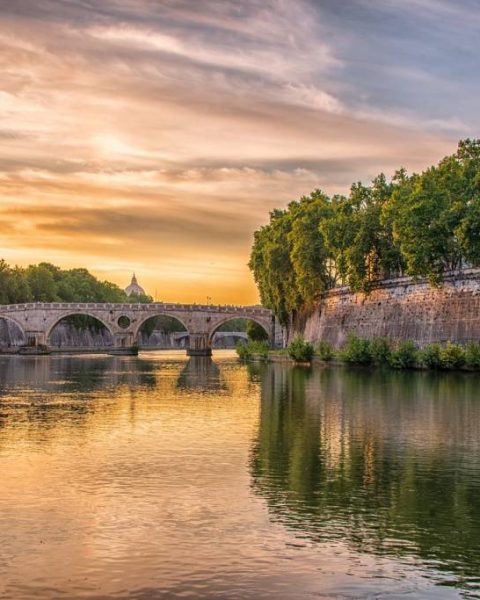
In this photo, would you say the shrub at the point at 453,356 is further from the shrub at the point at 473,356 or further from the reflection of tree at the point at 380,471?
the reflection of tree at the point at 380,471

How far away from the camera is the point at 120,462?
2283cm

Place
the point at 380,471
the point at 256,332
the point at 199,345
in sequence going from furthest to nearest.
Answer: the point at 199,345 < the point at 256,332 < the point at 380,471

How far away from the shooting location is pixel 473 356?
56000 millimetres

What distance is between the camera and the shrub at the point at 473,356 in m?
55.9

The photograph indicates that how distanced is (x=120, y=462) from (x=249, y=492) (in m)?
4.74

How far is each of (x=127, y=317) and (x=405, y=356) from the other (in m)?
71.4

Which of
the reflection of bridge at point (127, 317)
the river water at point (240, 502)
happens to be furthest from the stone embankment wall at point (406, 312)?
the reflection of bridge at point (127, 317)

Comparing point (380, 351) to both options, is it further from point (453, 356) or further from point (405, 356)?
point (453, 356)

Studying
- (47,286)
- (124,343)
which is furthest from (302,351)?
(47,286)

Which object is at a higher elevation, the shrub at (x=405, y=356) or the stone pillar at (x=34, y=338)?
the stone pillar at (x=34, y=338)

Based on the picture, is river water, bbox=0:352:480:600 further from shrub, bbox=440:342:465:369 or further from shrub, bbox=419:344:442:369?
shrub, bbox=419:344:442:369

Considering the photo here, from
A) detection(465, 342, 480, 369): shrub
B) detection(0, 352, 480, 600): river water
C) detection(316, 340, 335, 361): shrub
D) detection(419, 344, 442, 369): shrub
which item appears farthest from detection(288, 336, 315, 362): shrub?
detection(0, 352, 480, 600): river water

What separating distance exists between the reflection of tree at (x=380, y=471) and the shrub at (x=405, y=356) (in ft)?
68.2

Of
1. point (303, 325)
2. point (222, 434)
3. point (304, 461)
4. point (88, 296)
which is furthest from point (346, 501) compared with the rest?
point (88, 296)
